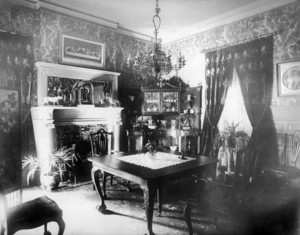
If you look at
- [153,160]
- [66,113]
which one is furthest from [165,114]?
[153,160]

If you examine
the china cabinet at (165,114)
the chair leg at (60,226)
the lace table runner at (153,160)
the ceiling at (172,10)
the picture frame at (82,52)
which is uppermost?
the ceiling at (172,10)

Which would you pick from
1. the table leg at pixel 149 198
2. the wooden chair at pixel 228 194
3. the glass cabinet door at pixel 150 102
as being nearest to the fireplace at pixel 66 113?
the glass cabinet door at pixel 150 102

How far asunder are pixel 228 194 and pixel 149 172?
1013 mm

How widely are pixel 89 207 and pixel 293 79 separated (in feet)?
14.2

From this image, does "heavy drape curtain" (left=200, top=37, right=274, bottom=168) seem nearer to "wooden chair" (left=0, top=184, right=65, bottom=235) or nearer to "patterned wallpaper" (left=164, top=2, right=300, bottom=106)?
"patterned wallpaper" (left=164, top=2, right=300, bottom=106)

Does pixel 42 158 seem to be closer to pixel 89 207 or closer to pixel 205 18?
pixel 89 207

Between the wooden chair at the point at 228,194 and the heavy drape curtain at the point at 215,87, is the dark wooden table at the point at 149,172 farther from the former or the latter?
the heavy drape curtain at the point at 215,87

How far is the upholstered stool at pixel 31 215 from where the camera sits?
88.0 inches

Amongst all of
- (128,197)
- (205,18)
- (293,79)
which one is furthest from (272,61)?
(128,197)

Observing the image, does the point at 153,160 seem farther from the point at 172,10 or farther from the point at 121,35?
the point at 121,35

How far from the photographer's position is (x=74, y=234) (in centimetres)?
294

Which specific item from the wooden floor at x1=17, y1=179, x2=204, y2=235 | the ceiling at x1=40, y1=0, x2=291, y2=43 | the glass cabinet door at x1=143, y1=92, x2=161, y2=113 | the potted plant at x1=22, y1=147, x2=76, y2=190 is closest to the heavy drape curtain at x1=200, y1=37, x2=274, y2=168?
the ceiling at x1=40, y1=0, x2=291, y2=43

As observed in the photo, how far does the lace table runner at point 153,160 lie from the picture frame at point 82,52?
9.67 ft

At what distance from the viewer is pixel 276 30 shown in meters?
4.70
